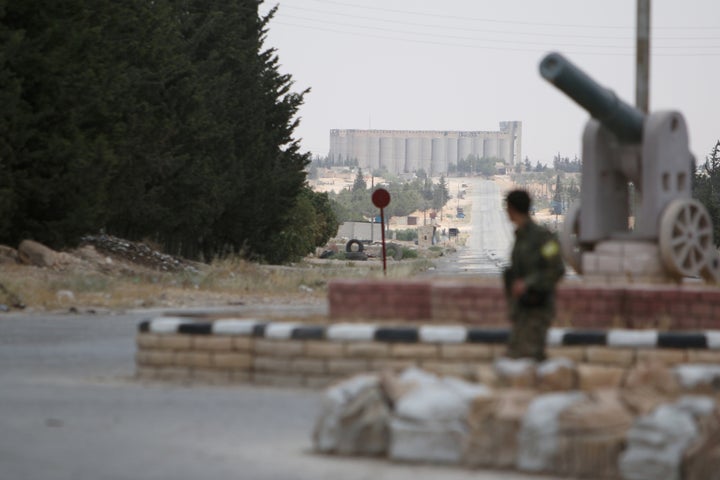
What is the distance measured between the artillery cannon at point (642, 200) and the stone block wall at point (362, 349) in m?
3.57

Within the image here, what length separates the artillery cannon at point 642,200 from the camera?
56.5ft

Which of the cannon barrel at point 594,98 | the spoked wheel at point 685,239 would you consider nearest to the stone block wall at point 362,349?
the cannon barrel at point 594,98

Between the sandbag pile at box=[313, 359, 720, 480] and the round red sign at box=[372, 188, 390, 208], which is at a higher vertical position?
the round red sign at box=[372, 188, 390, 208]

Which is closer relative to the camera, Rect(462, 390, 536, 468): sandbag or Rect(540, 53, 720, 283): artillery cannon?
Rect(462, 390, 536, 468): sandbag

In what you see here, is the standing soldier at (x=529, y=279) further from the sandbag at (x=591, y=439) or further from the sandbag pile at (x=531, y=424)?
the sandbag at (x=591, y=439)

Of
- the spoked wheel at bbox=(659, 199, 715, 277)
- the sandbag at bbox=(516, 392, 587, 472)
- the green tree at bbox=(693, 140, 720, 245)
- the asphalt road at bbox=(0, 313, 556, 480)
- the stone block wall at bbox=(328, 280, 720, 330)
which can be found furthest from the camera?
the green tree at bbox=(693, 140, 720, 245)

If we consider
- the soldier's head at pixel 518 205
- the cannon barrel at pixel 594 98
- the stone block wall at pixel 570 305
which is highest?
the cannon barrel at pixel 594 98

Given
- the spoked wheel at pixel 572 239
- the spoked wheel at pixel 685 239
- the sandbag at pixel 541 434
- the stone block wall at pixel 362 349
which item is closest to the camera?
the sandbag at pixel 541 434

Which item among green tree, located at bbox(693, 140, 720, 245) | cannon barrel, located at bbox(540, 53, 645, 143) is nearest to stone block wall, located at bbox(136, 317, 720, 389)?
cannon barrel, located at bbox(540, 53, 645, 143)

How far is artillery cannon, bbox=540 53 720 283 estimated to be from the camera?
1723cm

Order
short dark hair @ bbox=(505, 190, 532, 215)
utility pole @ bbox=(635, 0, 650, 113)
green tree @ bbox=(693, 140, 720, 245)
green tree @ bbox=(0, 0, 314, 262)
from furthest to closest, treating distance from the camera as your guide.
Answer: green tree @ bbox=(693, 140, 720, 245), green tree @ bbox=(0, 0, 314, 262), utility pole @ bbox=(635, 0, 650, 113), short dark hair @ bbox=(505, 190, 532, 215)

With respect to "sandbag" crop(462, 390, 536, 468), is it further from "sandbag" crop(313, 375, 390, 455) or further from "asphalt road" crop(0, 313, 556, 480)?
"sandbag" crop(313, 375, 390, 455)

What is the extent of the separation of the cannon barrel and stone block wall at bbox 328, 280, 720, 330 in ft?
7.96

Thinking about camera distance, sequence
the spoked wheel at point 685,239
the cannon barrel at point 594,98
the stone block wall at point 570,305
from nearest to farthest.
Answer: the stone block wall at point 570,305
the cannon barrel at point 594,98
the spoked wheel at point 685,239
